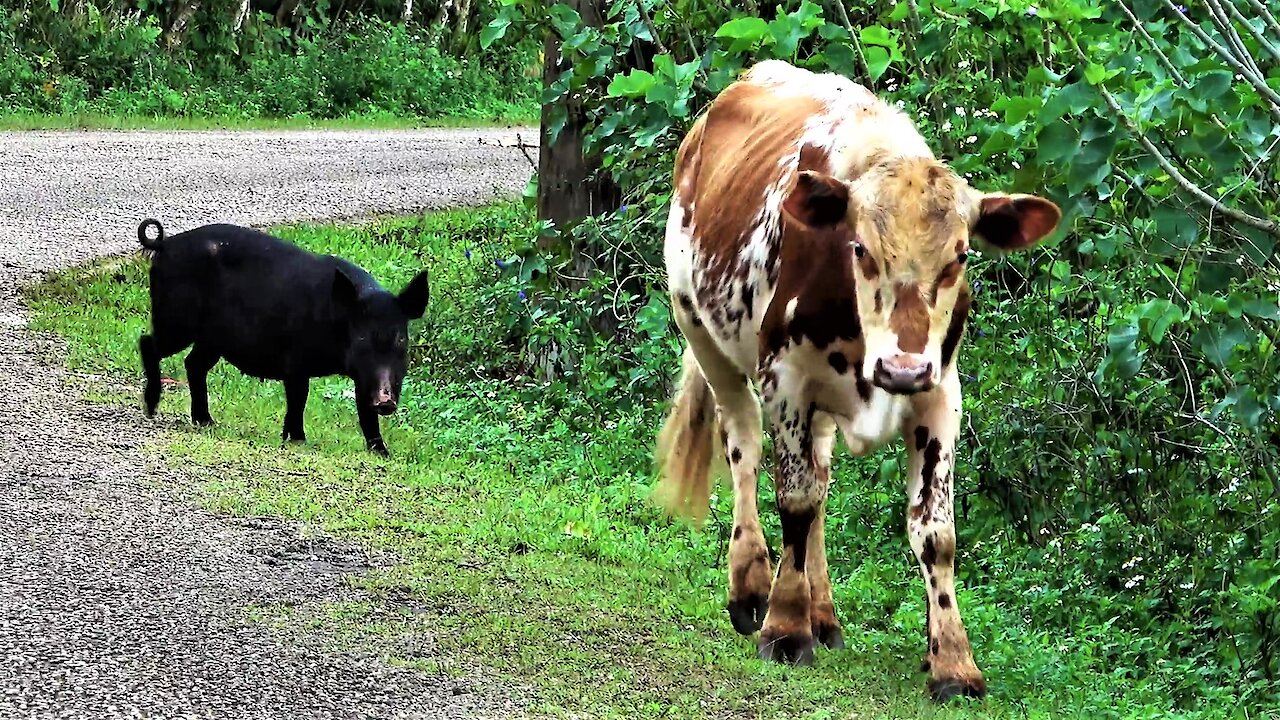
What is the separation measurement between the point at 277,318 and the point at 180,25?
39.3 feet

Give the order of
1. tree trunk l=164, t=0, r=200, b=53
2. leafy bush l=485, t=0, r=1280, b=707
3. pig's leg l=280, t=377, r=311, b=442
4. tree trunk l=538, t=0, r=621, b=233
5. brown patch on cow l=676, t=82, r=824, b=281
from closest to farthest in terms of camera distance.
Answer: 1. leafy bush l=485, t=0, r=1280, b=707
2. brown patch on cow l=676, t=82, r=824, b=281
3. pig's leg l=280, t=377, r=311, b=442
4. tree trunk l=538, t=0, r=621, b=233
5. tree trunk l=164, t=0, r=200, b=53

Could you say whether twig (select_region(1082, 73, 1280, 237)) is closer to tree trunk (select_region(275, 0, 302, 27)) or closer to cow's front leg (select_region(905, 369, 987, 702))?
cow's front leg (select_region(905, 369, 987, 702))

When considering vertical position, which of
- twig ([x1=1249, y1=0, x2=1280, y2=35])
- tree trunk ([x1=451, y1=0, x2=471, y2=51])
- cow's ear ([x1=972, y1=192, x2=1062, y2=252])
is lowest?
tree trunk ([x1=451, y1=0, x2=471, y2=51])

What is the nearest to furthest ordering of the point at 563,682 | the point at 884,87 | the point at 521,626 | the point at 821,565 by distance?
the point at 563,682
the point at 521,626
the point at 821,565
the point at 884,87

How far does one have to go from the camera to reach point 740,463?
7.00 metres

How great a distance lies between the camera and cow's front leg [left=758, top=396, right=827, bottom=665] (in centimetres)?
614

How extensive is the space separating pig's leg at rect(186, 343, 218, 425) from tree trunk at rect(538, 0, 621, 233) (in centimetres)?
248

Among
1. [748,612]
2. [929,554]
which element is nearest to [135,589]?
[748,612]

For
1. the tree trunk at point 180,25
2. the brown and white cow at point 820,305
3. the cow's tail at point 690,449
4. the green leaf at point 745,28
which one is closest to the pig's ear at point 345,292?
the cow's tail at point 690,449

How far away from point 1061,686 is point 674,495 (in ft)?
6.08

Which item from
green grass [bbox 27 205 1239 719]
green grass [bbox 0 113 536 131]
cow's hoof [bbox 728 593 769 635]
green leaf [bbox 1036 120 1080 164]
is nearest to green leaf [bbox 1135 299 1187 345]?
green leaf [bbox 1036 120 1080 164]

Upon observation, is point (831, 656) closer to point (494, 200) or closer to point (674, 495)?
point (674, 495)

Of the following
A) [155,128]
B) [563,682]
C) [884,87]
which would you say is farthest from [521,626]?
[155,128]

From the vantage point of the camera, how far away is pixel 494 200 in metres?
16.1
